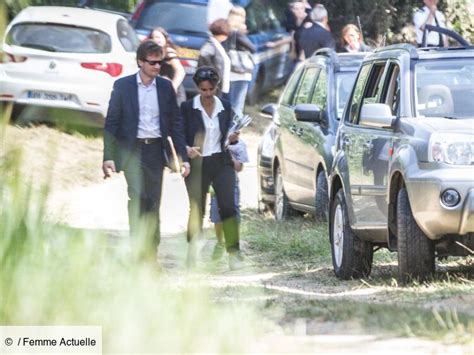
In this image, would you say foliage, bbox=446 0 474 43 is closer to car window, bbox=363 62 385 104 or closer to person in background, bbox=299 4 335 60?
person in background, bbox=299 4 335 60

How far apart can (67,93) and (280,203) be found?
15.4 ft

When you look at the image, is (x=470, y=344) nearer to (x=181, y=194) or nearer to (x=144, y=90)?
(x=144, y=90)

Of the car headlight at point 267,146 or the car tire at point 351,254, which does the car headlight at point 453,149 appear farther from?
the car headlight at point 267,146

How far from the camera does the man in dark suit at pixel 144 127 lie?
12477 millimetres

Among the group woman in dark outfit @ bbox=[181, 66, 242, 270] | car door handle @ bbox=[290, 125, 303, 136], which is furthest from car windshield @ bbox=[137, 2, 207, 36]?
woman in dark outfit @ bbox=[181, 66, 242, 270]

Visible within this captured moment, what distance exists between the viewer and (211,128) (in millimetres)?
13070

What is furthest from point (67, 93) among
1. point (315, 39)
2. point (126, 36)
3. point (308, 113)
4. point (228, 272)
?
point (228, 272)

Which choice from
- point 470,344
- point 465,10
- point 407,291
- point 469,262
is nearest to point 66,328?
point 470,344

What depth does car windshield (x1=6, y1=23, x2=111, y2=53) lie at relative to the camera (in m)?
20.8

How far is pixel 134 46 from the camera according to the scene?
22.0 metres

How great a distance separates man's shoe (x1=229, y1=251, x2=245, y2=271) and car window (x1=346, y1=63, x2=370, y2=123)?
1452mm

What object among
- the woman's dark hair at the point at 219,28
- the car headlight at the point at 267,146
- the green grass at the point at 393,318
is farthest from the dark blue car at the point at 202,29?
the green grass at the point at 393,318

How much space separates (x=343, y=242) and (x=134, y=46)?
414 inches

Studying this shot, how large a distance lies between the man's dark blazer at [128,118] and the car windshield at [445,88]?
2103 mm
